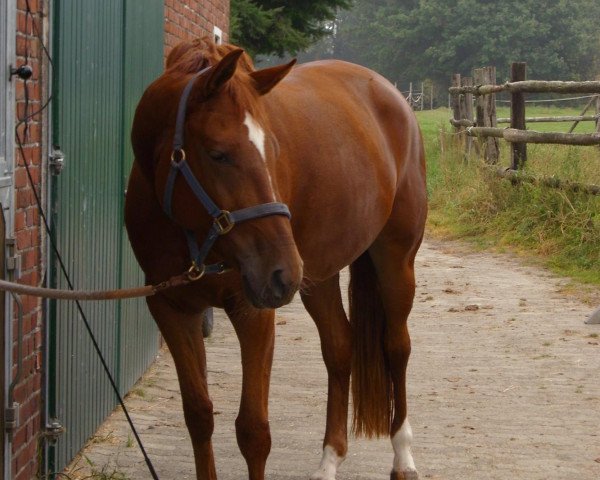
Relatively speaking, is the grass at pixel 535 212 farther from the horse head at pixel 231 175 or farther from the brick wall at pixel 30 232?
the horse head at pixel 231 175

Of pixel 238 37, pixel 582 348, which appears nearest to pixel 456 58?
pixel 238 37

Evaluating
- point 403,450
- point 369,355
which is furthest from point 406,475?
point 369,355

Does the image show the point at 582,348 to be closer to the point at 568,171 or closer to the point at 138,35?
the point at 138,35

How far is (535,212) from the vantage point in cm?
1170

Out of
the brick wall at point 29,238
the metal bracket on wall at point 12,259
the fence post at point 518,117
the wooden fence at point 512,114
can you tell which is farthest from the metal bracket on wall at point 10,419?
the fence post at point 518,117

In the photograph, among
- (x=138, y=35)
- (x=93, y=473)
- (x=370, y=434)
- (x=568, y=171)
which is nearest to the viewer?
(x=93, y=473)

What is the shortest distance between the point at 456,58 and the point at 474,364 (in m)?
64.3

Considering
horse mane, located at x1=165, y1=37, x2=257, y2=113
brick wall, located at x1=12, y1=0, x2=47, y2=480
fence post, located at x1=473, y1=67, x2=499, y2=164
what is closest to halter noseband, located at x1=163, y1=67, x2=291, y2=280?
horse mane, located at x1=165, y1=37, x2=257, y2=113

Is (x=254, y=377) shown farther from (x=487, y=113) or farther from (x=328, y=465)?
(x=487, y=113)

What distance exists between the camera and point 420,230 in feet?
16.3

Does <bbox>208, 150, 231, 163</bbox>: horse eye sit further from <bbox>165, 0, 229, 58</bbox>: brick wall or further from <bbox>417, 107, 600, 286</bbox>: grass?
<bbox>417, 107, 600, 286</bbox>: grass

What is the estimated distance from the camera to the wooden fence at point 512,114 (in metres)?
11.4

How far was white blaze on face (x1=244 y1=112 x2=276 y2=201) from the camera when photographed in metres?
3.01

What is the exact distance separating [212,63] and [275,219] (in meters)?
0.68
